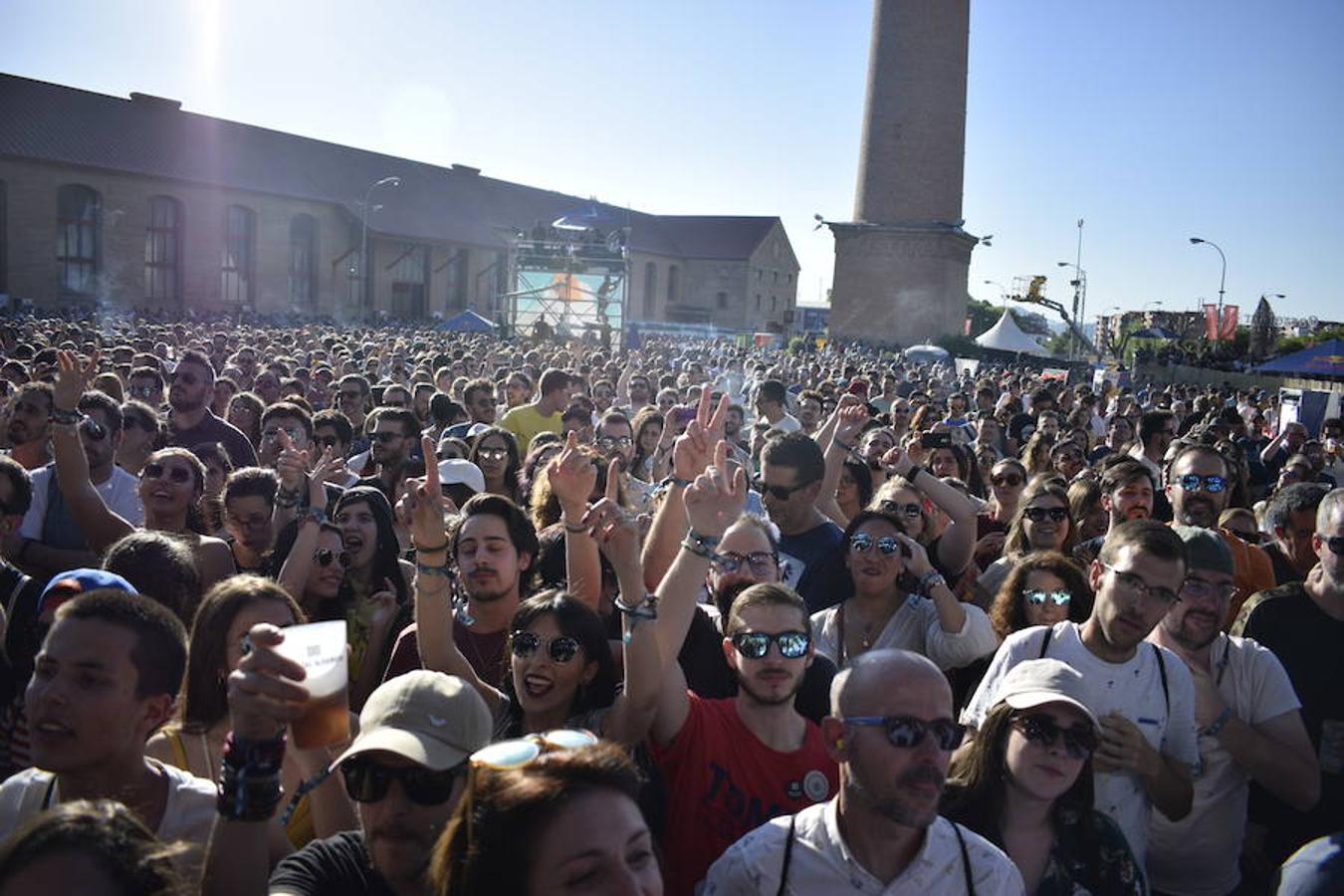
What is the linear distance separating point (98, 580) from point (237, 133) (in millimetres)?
58227

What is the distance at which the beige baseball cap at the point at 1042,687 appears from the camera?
2980mm

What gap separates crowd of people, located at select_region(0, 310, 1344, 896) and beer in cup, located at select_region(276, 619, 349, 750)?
0.04 m

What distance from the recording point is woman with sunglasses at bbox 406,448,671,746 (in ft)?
10.5

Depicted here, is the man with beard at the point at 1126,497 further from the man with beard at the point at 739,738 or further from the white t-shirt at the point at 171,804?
the white t-shirt at the point at 171,804

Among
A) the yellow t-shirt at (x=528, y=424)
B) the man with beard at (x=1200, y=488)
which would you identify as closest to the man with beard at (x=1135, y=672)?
the man with beard at (x=1200, y=488)

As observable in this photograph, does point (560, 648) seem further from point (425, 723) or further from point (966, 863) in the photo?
point (966, 863)

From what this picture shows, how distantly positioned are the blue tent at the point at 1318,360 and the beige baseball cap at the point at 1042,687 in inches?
1198

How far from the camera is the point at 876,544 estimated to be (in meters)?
4.41

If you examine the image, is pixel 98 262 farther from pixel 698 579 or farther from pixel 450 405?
pixel 698 579

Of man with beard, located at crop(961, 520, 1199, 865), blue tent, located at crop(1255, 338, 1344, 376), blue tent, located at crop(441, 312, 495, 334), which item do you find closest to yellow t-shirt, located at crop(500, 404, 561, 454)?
man with beard, located at crop(961, 520, 1199, 865)

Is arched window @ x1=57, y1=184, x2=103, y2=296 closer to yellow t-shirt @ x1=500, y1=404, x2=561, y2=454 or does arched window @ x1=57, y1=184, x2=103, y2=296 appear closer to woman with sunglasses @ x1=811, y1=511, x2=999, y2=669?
yellow t-shirt @ x1=500, y1=404, x2=561, y2=454

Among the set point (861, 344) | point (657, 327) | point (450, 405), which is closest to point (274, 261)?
point (657, 327)

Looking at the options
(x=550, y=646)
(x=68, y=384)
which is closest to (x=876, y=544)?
(x=550, y=646)

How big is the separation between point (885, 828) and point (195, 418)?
6468 mm
